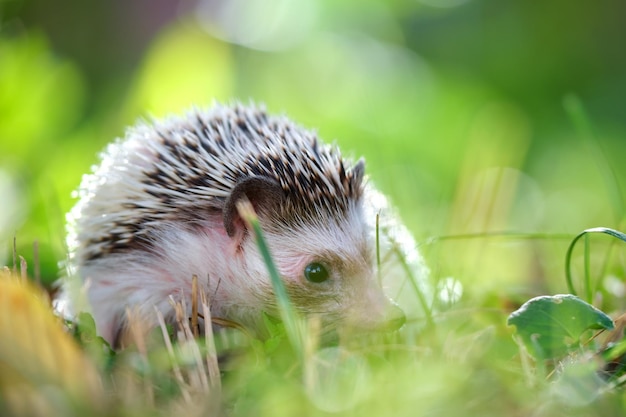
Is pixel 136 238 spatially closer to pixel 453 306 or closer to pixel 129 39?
pixel 453 306

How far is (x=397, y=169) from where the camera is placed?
4.80 m

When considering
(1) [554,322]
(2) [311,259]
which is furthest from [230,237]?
(1) [554,322]

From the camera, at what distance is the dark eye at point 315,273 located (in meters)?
2.37

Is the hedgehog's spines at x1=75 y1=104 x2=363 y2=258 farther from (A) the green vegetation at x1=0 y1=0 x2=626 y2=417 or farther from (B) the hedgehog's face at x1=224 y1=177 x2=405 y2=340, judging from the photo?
(A) the green vegetation at x1=0 y1=0 x2=626 y2=417

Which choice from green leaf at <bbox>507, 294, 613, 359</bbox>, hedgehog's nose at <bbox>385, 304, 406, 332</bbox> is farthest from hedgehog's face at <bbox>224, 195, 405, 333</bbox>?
green leaf at <bbox>507, 294, 613, 359</bbox>

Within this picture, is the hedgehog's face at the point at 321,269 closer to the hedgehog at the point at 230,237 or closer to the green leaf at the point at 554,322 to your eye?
the hedgehog at the point at 230,237

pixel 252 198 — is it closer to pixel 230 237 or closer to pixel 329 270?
pixel 230 237

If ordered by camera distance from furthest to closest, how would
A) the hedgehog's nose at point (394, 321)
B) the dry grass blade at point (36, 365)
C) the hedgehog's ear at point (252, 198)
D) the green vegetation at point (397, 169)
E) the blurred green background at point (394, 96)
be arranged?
the blurred green background at point (394, 96)
the hedgehog's ear at point (252, 198)
the hedgehog's nose at point (394, 321)
the green vegetation at point (397, 169)
the dry grass blade at point (36, 365)

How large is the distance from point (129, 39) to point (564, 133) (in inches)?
176

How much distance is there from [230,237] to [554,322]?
1.09 metres

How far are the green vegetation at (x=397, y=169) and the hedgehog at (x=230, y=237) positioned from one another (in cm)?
23

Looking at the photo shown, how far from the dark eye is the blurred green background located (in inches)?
14.8

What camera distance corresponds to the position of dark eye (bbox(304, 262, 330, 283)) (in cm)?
237

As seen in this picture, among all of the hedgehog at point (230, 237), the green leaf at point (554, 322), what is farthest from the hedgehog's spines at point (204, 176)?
the green leaf at point (554, 322)
